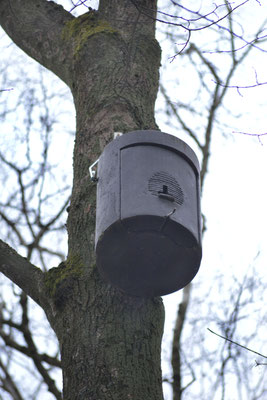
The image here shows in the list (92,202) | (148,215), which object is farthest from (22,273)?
(148,215)

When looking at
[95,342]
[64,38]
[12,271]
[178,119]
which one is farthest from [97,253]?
[178,119]

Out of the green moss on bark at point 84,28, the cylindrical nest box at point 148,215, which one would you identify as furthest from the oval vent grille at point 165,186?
the green moss on bark at point 84,28

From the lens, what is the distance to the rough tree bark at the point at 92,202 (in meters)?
1.88

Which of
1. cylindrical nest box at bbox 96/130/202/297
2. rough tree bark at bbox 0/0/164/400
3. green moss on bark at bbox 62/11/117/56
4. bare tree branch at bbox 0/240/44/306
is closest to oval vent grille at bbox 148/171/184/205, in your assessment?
cylindrical nest box at bbox 96/130/202/297

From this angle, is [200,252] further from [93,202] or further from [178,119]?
[178,119]

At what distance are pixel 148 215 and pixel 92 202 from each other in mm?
516

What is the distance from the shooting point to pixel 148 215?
5.97ft

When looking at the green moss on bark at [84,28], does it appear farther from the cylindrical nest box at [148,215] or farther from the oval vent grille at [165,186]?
the oval vent grille at [165,186]

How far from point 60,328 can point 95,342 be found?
0.18 meters

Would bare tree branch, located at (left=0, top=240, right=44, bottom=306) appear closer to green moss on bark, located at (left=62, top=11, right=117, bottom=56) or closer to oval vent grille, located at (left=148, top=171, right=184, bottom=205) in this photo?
oval vent grille, located at (left=148, top=171, right=184, bottom=205)

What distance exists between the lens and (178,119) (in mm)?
5203

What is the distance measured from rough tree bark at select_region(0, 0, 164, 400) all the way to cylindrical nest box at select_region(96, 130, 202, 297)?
13 cm

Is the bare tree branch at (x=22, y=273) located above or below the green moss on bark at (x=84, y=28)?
below

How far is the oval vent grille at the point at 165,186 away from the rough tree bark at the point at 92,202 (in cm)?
39
